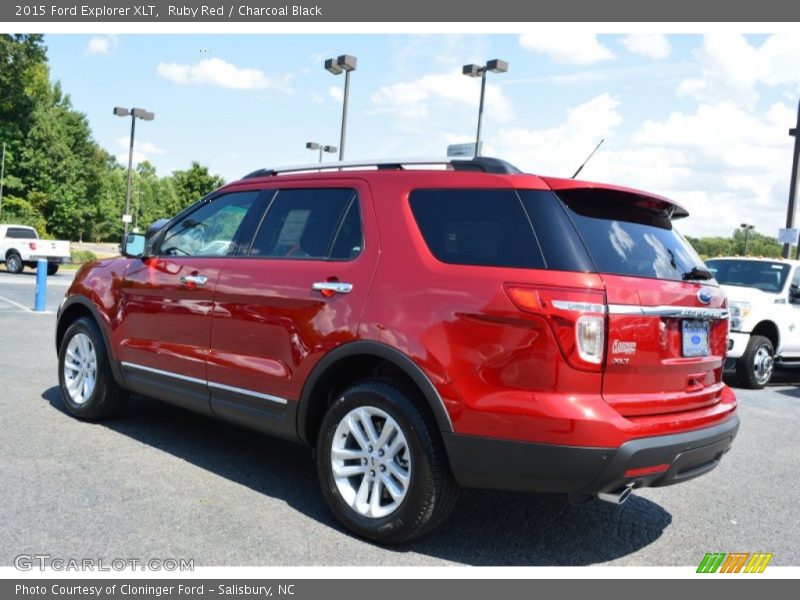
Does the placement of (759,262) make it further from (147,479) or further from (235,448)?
(147,479)

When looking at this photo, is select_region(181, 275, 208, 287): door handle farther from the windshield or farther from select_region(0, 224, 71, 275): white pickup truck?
select_region(0, 224, 71, 275): white pickup truck

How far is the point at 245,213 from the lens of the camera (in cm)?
488

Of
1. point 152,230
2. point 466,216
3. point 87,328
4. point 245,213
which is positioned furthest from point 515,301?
point 87,328

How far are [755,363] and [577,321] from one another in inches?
308

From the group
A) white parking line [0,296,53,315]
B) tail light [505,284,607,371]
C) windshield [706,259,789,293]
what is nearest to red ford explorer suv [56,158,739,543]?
tail light [505,284,607,371]

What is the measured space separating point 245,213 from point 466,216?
1.75m

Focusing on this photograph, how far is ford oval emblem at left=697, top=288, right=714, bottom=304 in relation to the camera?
148 inches

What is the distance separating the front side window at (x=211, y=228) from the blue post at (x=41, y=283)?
9.46 meters

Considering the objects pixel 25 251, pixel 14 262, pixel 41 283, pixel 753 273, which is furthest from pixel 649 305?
pixel 14 262

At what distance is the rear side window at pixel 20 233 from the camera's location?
88.6ft

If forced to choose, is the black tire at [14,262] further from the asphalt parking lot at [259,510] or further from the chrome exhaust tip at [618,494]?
the chrome exhaust tip at [618,494]

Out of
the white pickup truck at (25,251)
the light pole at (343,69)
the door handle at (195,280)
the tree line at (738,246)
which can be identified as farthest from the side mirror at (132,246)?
the tree line at (738,246)

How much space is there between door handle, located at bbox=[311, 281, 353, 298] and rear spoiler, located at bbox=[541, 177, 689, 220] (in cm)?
113

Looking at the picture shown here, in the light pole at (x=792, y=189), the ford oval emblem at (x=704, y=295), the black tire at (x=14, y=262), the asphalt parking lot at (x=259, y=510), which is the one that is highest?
the light pole at (x=792, y=189)
